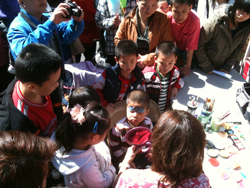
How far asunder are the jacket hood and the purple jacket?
5.97 ft

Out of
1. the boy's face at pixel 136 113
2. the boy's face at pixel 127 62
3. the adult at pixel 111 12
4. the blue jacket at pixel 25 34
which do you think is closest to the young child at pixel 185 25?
the adult at pixel 111 12

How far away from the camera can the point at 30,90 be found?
1.15 metres

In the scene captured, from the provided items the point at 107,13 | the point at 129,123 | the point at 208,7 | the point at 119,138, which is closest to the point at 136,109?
the point at 129,123

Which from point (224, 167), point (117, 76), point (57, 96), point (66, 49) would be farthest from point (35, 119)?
point (224, 167)

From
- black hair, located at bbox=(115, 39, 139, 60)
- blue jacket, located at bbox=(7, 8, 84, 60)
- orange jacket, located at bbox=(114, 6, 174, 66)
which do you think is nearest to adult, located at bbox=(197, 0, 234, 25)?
orange jacket, located at bbox=(114, 6, 174, 66)

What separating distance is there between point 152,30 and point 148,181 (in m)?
1.50

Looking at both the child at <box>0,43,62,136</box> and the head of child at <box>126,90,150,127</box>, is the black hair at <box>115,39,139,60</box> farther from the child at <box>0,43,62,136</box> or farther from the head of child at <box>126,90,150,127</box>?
the child at <box>0,43,62,136</box>

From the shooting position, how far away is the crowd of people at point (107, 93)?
87 centimetres

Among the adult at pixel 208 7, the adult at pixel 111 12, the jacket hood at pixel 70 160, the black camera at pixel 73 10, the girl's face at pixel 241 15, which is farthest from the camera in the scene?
the adult at pixel 208 7

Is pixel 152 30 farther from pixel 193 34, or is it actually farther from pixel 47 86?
pixel 47 86

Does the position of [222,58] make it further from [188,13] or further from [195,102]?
[195,102]

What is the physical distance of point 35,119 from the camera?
3.95ft

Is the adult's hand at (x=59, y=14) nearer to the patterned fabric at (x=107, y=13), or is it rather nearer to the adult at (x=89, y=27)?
the patterned fabric at (x=107, y=13)

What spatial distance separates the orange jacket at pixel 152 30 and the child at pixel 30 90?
104 cm
